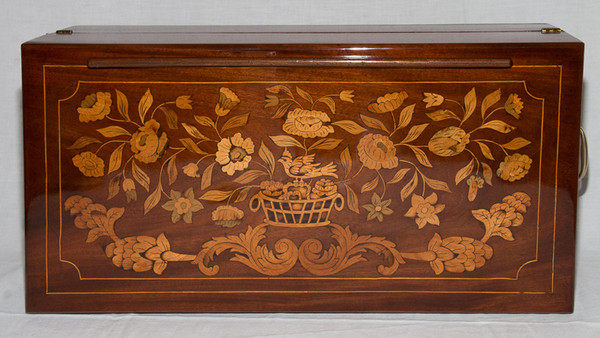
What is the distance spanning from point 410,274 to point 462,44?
671 millimetres

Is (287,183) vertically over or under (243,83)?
under

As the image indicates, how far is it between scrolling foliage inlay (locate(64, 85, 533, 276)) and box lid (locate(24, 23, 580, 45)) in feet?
0.53

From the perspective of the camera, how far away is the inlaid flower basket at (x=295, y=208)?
282 centimetres

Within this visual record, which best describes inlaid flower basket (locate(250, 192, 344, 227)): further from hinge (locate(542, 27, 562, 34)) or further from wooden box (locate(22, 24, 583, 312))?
hinge (locate(542, 27, 562, 34))

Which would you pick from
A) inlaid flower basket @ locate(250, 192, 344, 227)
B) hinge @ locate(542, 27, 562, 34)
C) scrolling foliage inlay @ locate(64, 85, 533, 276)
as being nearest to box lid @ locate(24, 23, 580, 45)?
hinge @ locate(542, 27, 562, 34)

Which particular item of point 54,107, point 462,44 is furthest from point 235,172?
point 462,44

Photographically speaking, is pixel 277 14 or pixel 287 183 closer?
pixel 287 183

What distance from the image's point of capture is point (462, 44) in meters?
2.76

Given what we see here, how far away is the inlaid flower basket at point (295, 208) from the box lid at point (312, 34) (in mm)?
444

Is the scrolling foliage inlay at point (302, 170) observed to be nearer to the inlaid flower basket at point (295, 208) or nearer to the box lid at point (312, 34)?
the inlaid flower basket at point (295, 208)

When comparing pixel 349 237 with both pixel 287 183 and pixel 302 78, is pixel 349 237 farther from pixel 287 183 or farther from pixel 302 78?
pixel 302 78

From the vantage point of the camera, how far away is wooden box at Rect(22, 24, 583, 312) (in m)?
2.75

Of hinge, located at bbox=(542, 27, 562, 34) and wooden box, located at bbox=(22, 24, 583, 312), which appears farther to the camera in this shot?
hinge, located at bbox=(542, 27, 562, 34)

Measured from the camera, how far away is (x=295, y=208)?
111 inches
